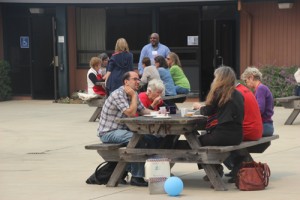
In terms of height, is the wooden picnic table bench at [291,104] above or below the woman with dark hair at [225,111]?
below

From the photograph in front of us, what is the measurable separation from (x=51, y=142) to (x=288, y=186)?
18.5 feet

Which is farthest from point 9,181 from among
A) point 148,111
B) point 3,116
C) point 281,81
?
point 281,81

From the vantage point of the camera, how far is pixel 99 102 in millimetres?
16875

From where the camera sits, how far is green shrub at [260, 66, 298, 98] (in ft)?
63.8

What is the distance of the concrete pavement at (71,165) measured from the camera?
9312mm

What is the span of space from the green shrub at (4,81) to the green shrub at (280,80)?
7.17m

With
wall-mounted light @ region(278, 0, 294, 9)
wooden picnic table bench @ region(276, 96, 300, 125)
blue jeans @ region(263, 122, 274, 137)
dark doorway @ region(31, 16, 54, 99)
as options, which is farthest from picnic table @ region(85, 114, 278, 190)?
dark doorway @ region(31, 16, 54, 99)

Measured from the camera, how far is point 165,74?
1567 cm

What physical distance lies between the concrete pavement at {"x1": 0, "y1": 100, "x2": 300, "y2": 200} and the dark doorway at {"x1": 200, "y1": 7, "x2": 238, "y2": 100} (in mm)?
3595

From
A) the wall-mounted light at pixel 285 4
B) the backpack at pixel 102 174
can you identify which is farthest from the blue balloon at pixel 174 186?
the wall-mounted light at pixel 285 4

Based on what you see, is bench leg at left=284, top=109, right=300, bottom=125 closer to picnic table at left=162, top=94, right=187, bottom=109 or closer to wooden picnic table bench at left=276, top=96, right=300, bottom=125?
wooden picnic table bench at left=276, top=96, right=300, bottom=125

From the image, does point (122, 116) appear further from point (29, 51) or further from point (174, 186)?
point (29, 51)

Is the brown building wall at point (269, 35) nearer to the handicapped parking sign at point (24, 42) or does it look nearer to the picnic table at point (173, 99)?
the picnic table at point (173, 99)

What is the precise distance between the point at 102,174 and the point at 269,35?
462 inches
